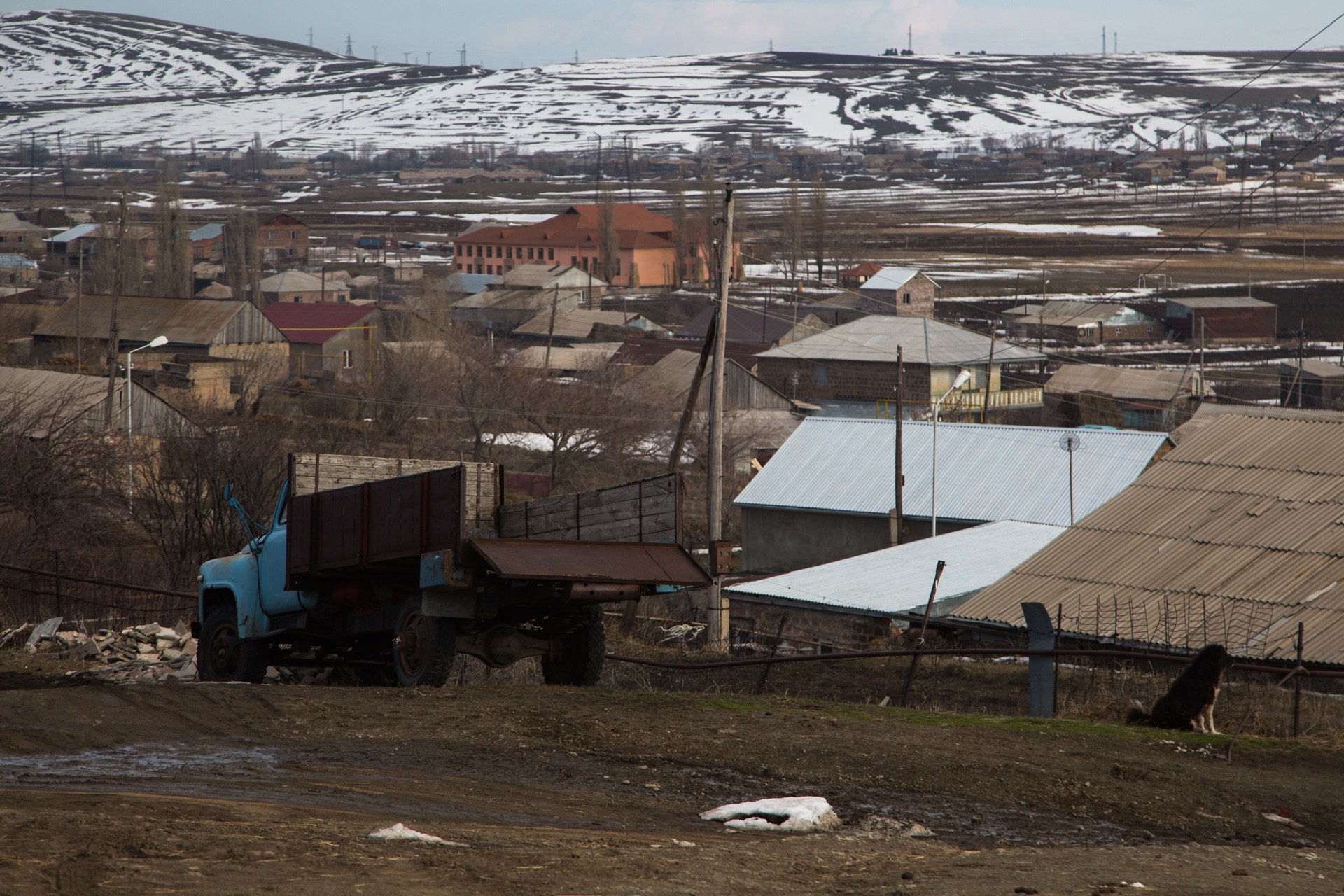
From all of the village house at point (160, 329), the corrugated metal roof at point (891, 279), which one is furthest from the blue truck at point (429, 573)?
Answer: the corrugated metal roof at point (891, 279)

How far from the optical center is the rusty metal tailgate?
32.5 ft

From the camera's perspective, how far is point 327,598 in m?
11.9

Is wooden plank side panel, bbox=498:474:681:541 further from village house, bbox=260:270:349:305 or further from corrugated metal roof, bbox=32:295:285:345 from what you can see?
village house, bbox=260:270:349:305

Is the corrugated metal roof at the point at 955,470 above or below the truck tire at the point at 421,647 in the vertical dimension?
below

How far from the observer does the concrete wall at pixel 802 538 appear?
31703 mm

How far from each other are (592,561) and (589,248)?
125 m

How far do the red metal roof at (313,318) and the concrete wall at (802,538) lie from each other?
46.7 m

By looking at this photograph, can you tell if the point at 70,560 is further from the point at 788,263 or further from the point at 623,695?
the point at 788,263

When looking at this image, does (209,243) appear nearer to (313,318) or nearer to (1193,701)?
(313,318)

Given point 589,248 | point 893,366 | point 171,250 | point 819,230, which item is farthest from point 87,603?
point 819,230

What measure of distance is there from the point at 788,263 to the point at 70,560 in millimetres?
115032

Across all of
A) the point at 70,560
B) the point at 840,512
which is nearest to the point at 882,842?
the point at 70,560

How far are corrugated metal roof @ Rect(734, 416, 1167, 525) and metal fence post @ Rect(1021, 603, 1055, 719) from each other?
17.7 m

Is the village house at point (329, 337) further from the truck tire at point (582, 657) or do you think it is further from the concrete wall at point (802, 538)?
the truck tire at point (582, 657)
